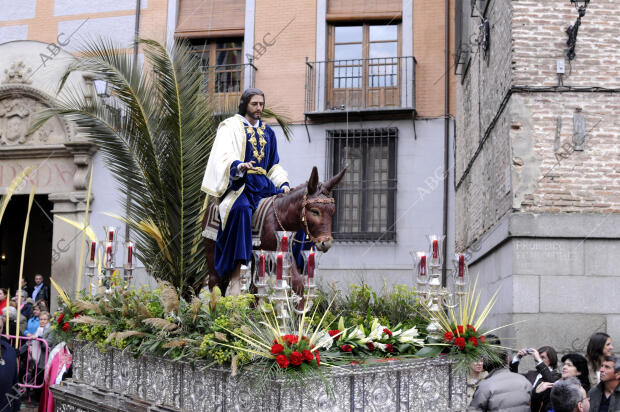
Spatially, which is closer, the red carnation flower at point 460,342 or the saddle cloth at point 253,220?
the red carnation flower at point 460,342

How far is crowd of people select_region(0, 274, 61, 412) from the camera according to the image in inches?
342

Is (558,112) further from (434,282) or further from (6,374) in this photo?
(6,374)

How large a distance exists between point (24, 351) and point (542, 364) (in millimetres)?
8073

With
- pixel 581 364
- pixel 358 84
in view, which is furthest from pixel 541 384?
pixel 358 84

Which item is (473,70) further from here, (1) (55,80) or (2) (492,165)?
(1) (55,80)

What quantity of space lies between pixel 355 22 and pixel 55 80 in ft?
24.5

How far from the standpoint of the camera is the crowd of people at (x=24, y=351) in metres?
8.70

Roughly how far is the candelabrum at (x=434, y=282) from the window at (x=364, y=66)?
1227cm

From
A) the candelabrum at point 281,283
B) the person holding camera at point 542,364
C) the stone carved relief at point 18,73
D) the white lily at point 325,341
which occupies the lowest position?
the person holding camera at point 542,364

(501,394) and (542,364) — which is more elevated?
(542,364)

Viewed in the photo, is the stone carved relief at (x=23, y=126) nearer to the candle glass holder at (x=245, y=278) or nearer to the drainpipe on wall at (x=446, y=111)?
the drainpipe on wall at (x=446, y=111)

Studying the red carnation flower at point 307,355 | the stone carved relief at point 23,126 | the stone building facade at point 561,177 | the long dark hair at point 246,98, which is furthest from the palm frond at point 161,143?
the stone carved relief at point 23,126

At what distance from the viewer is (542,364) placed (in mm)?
7164

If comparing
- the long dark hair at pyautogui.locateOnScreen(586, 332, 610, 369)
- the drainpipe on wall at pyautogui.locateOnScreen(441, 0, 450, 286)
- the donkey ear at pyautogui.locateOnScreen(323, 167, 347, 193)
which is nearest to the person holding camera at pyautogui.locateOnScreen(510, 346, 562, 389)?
the long dark hair at pyautogui.locateOnScreen(586, 332, 610, 369)
